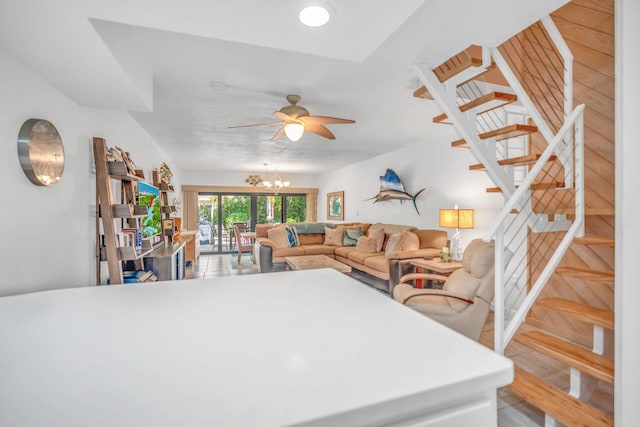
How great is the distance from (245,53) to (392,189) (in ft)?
12.9

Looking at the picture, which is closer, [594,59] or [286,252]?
[594,59]

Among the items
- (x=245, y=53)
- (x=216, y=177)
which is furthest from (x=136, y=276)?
(x=216, y=177)

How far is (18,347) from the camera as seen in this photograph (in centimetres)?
68

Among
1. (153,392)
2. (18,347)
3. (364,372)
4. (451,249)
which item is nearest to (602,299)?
(451,249)

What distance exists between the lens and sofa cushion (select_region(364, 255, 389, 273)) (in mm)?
4551

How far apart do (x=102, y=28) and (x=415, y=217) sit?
4.81 meters

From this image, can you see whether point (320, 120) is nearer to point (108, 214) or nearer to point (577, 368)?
point (108, 214)

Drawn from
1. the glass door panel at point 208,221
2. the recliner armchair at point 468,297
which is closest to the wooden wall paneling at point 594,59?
the recliner armchair at point 468,297

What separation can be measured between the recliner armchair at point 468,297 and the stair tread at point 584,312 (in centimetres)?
47

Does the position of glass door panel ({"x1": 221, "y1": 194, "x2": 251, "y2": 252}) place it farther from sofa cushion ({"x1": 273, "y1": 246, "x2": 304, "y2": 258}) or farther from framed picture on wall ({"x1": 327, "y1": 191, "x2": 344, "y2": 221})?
sofa cushion ({"x1": 273, "y1": 246, "x2": 304, "y2": 258})

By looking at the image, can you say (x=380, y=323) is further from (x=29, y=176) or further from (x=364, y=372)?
(x=29, y=176)

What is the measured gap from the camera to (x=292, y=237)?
620cm
